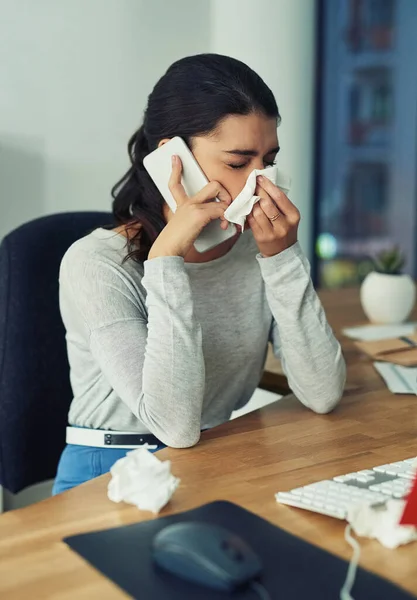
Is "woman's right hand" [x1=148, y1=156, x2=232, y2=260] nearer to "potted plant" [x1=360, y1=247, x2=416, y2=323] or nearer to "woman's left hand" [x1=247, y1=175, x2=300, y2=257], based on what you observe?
"woman's left hand" [x1=247, y1=175, x2=300, y2=257]

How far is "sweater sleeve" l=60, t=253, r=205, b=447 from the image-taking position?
125 cm

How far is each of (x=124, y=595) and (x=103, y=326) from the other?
23.9 inches

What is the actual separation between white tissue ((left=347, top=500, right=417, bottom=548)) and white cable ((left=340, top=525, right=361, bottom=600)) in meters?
0.02

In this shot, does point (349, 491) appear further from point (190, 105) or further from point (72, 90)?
point (72, 90)

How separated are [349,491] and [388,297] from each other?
1143 mm

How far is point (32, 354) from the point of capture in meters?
1.51

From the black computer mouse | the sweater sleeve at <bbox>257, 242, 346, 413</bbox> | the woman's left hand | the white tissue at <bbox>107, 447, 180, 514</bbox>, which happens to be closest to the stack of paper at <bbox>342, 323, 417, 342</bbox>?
the sweater sleeve at <bbox>257, 242, 346, 413</bbox>

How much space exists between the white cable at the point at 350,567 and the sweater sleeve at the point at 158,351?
0.37 meters

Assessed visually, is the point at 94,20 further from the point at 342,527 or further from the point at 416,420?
the point at 342,527

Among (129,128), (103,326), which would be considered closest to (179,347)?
(103,326)

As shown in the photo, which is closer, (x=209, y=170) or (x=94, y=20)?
(x=209, y=170)

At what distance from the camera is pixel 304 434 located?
1278 millimetres

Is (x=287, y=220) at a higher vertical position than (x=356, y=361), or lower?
higher

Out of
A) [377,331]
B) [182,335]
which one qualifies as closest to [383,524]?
[182,335]
